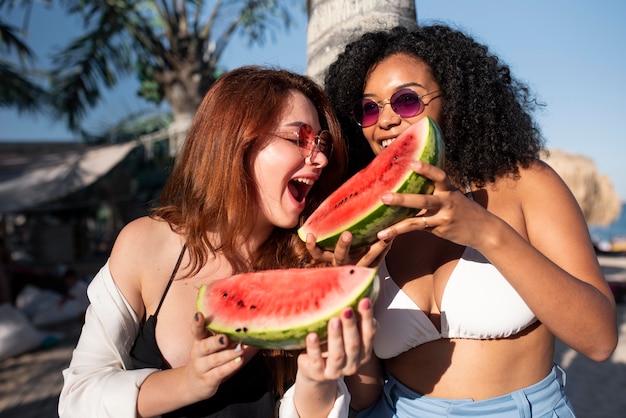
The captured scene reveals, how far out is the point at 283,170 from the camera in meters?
1.91

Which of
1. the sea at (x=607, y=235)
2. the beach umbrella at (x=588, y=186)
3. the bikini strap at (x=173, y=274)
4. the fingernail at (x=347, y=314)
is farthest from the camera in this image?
the sea at (x=607, y=235)

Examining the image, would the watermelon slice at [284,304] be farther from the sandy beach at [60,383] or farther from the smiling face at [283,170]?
the sandy beach at [60,383]

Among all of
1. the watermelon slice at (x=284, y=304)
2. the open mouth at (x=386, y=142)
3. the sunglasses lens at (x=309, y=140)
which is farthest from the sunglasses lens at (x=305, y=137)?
the watermelon slice at (x=284, y=304)

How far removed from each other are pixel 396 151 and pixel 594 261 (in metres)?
0.84

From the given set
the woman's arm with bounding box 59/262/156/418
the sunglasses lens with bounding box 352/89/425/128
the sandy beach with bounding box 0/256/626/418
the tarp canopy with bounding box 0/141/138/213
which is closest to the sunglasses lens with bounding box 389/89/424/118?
the sunglasses lens with bounding box 352/89/425/128

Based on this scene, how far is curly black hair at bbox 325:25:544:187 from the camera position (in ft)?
6.70

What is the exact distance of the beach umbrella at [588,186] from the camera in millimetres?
20594

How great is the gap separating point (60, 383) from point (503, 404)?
18.1ft

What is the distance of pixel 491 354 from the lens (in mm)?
1803

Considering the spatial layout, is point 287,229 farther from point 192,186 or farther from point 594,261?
point 594,261

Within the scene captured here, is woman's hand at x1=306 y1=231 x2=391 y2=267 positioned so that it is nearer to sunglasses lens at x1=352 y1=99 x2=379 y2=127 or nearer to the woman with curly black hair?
the woman with curly black hair

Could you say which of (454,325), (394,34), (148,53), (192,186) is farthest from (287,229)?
(148,53)

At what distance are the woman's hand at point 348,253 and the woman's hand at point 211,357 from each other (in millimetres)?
467

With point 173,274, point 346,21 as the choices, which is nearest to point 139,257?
point 173,274
